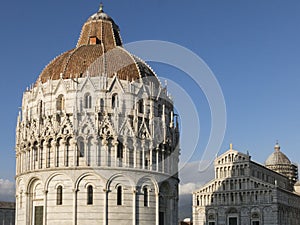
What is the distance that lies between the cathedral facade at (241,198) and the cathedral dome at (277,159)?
14998 mm

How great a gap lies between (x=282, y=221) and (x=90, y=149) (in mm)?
51301

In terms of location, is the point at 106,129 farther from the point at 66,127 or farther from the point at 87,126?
the point at 66,127

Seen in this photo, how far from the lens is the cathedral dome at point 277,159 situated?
4439 inches

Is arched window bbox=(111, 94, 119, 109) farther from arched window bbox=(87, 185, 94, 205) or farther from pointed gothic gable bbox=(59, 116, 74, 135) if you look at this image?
arched window bbox=(87, 185, 94, 205)

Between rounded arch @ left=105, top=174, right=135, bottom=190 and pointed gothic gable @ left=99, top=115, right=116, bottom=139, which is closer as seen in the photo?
rounded arch @ left=105, top=174, right=135, bottom=190

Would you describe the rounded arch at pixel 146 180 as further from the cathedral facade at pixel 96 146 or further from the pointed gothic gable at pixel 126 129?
the pointed gothic gable at pixel 126 129

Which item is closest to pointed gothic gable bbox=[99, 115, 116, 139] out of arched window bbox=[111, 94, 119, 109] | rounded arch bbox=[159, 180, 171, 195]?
arched window bbox=[111, 94, 119, 109]

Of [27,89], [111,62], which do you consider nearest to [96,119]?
[111,62]

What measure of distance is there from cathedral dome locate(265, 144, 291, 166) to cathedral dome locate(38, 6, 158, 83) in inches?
2480

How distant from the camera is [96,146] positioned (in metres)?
48.5

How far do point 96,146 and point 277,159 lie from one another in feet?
236

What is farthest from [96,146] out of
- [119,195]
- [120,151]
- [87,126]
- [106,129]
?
[119,195]

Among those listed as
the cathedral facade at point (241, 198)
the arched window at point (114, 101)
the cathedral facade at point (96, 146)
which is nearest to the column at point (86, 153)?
the cathedral facade at point (96, 146)

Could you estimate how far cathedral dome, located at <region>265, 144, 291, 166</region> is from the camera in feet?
370
